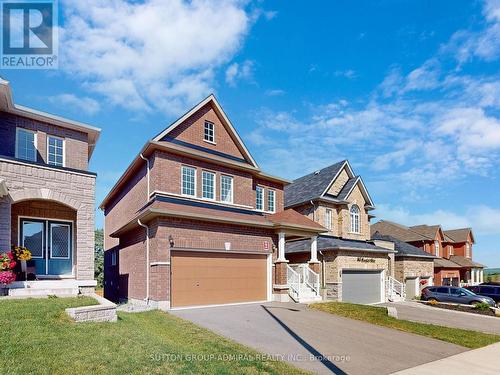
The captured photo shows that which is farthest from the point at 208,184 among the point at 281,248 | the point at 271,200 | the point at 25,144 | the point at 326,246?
the point at 326,246

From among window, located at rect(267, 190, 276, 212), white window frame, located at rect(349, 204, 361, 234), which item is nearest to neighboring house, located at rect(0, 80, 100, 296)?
window, located at rect(267, 190, 276, 212)

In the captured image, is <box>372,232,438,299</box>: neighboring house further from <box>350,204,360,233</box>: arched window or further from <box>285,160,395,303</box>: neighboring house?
<box>285,160,395,303</box>: neighboring house

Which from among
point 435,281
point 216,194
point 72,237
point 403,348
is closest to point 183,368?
point 403,348

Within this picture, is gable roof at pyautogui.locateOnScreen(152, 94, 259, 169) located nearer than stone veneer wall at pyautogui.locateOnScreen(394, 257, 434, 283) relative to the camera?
Yes

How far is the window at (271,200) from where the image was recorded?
76.0ft

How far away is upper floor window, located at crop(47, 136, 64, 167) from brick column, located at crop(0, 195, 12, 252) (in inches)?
105

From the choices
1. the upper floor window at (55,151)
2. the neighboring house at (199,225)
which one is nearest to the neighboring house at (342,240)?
the neighboring house at (199,225)

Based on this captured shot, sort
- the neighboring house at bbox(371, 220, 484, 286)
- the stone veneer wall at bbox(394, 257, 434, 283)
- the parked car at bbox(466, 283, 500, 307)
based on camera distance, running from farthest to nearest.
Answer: the neighboring house at bbox(371, 220, 484, 286), the stone veneer wall at bbox(394, 257, 434, 283), the parked car at bbox(466, 283, 500, 307)

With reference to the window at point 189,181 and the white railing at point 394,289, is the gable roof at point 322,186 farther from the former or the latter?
the window at point 189,181

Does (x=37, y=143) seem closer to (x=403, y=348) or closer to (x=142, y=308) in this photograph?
(x=142, y=308)

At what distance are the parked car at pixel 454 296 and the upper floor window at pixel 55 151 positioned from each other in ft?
82.6

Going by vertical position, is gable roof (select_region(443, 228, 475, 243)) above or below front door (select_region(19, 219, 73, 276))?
below

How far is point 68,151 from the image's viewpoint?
15.4 m

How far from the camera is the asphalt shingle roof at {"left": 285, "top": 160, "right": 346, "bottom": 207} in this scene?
28.1m
